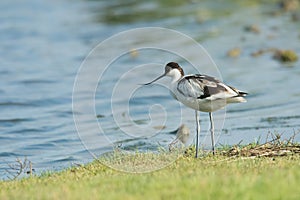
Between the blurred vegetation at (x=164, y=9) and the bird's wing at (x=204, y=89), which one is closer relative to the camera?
the bird's wing at (x=204, y=89)

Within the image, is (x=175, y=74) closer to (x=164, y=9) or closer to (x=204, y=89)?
(x=204, y=89)

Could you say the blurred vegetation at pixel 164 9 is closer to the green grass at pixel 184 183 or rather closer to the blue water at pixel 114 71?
the blue water at pixel 114 71

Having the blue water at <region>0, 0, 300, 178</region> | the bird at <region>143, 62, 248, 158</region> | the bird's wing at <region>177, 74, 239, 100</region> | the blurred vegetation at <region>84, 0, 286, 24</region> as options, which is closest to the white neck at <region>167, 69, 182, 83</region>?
the bird at <region>143, 62, 248, 158</region>

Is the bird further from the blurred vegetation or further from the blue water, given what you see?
the blurred vegetation

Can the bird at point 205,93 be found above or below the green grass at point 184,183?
above

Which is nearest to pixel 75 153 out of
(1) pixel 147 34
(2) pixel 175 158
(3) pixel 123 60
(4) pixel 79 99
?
(2) pixel 175 158

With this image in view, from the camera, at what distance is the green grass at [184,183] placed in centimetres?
790

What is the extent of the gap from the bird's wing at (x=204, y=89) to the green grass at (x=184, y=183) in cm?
89

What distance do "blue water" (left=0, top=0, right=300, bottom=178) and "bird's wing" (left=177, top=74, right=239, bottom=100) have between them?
312cm

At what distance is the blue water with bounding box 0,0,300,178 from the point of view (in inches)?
604

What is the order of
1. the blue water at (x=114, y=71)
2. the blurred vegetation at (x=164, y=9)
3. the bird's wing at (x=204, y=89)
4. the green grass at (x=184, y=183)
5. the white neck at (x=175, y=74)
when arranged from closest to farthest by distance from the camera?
the green grass at (x=184, y=183)
the bird's wing at (x=204, y=89)
the white neck at (x=175, y=74)
the blue water at (x=114, y=71)
the blurred vegetation at (x=164, y=9)

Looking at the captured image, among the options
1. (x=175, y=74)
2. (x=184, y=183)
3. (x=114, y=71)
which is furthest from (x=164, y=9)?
(x=184, y=183)

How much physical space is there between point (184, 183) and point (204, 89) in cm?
249

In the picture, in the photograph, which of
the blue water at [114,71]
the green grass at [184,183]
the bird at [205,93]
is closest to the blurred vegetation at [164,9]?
the blue water at [114,71]
